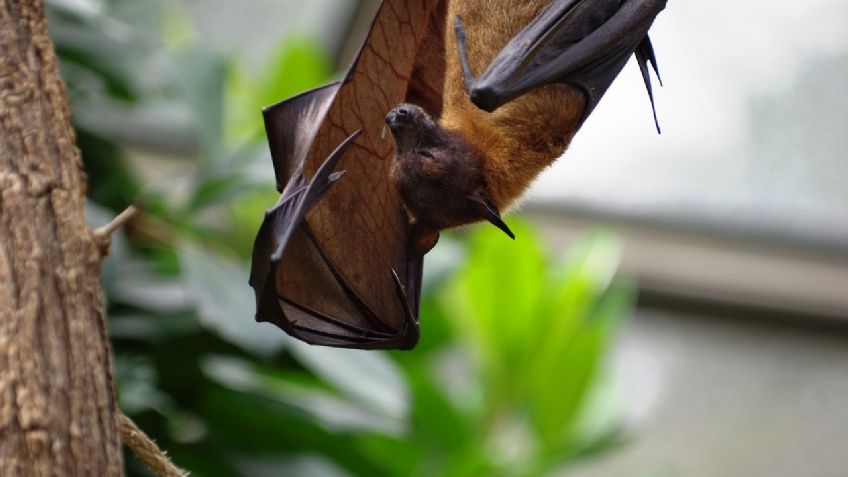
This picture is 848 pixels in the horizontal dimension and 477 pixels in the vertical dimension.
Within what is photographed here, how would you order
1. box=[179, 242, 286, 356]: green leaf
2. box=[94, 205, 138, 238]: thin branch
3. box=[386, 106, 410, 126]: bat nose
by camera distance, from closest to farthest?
box=[94, 205, 138, 238]: thin branch, box=[386, 106, 410, 126]: bat nose, box=[179, 242, 286, 356]: green leaf

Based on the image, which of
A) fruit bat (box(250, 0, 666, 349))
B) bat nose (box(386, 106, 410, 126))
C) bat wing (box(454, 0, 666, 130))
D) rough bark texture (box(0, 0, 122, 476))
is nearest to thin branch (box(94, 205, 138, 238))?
rough bark texture (box(0, 0, 122, 476))

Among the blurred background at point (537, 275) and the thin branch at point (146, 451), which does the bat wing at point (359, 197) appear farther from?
the blurred background at point (537, 275)

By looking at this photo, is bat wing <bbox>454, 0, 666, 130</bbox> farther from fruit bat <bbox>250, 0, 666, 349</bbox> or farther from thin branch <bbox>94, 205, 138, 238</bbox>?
thin branch <bbox>94, 205, 138, 238</bbox>

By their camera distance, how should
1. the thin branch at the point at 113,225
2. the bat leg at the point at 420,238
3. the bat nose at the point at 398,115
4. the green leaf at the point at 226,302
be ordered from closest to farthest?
1. the thin branch at the point at 113,225
2. the bat nose at the point at 398,115
3. the bat leg at the point at 420,238
4. the green leaf at the point at 226,302

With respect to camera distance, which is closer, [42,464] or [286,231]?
[42,464]

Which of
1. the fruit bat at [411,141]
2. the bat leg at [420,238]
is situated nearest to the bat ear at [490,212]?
the fruit bat at [411,141]

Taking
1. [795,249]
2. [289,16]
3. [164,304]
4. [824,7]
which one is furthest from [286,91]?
[795,249]

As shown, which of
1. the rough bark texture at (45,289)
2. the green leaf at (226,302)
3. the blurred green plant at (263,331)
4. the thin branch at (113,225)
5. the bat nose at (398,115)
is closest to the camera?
the rough bark texture at (45,289)

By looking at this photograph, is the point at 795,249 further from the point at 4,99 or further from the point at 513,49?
the point at 4,99
